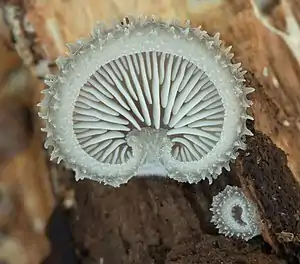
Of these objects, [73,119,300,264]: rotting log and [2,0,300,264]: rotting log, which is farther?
[73,119,300,264]: rotting log

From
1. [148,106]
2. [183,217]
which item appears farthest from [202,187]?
[148,106]

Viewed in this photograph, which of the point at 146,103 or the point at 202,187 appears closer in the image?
the point at 146,103

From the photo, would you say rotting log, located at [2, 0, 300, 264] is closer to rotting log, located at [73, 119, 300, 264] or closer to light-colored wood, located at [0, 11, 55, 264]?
rotting log, located at [73, 119, 300, 264]

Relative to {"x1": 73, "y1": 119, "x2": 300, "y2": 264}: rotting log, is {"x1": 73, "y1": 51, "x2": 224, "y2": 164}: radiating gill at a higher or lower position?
higher

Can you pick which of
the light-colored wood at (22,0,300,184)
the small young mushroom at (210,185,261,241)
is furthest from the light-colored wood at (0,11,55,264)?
the small young mushroom at (210,185,261,241)

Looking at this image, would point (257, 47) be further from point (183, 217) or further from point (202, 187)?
point (183, 217)
